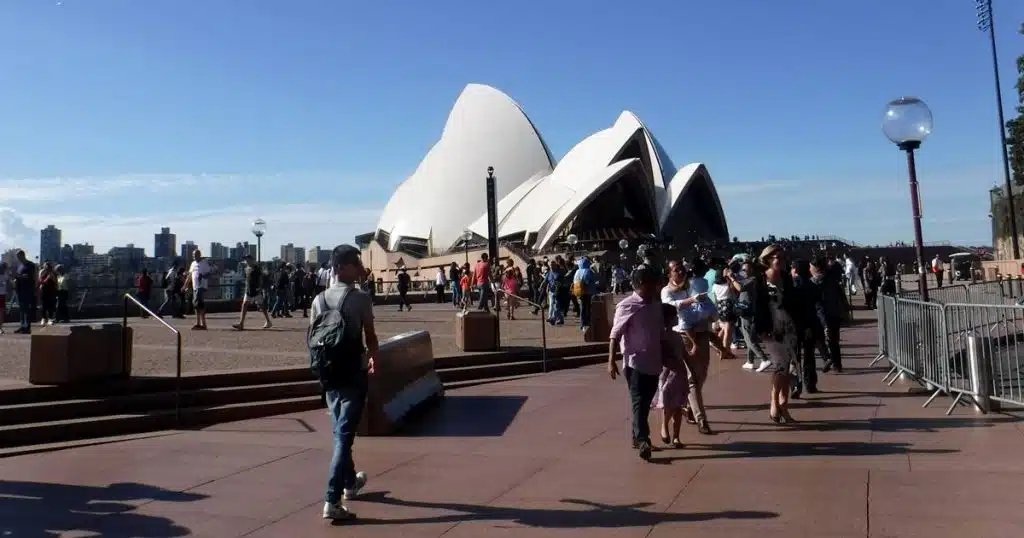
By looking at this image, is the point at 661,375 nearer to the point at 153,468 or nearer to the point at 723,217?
the point at 153,468

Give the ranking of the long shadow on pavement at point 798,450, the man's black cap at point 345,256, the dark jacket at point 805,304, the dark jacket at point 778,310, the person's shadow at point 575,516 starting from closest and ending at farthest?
the person's shadow at point 575,516
the man's black cap at point 345,256
the long shadow on pavement at point 798,450
the dark jacket at point 778,310
the dark jacket at point 805,304

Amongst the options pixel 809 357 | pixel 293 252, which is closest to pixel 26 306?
pixel 809 357

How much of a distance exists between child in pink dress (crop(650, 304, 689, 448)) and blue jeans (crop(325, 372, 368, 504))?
224 cm

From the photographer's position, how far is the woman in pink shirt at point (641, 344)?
5.34 meters

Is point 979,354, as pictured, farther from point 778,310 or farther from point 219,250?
point 219,250

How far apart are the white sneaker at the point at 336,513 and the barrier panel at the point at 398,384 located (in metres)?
1.72

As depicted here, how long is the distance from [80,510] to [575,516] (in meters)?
2.89

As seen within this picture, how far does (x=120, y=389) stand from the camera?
7430mm

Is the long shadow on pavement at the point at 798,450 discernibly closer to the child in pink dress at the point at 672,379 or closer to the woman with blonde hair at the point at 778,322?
the child in pink dress at the point at 672,379

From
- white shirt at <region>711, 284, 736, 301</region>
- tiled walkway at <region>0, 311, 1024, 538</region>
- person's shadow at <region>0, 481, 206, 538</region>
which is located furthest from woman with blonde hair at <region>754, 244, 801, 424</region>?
person's shadow at <region>0, 481, 206, 538</region>

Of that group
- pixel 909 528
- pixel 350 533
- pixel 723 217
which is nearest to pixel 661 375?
pixel 909 528

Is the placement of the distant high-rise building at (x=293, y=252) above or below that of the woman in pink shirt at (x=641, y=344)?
above

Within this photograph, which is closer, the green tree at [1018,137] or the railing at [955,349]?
the railing at [955,349]

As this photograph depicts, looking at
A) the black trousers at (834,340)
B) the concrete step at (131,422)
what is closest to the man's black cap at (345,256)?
the concrete step at (131,422)
